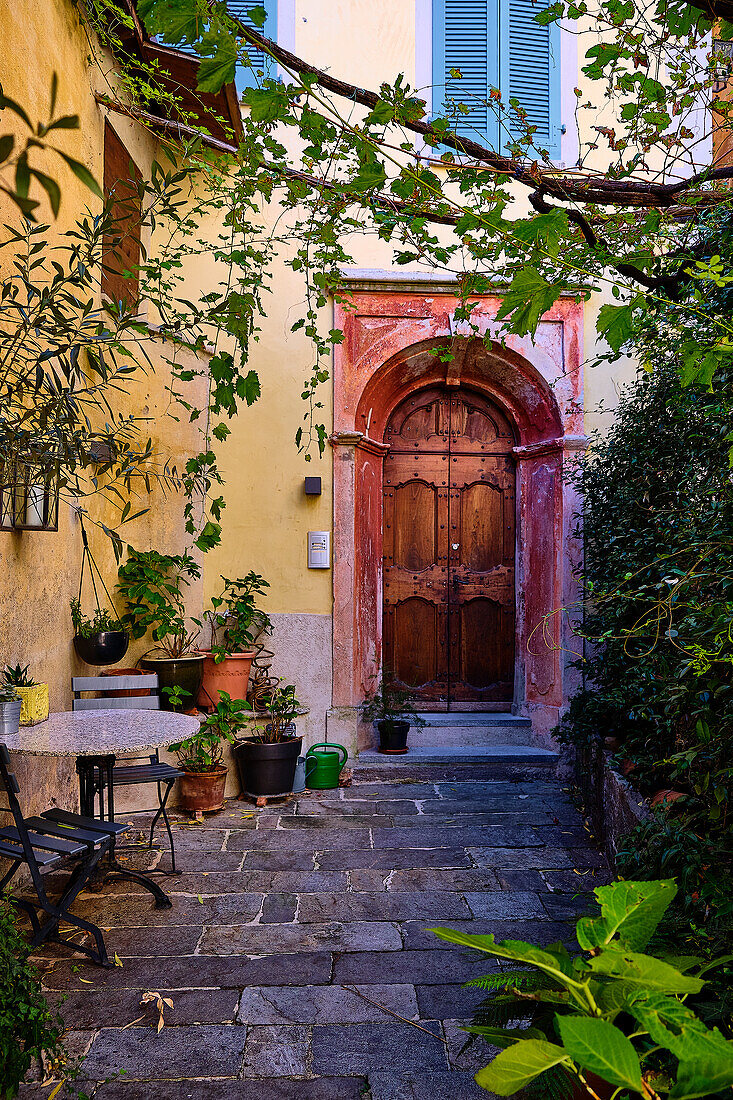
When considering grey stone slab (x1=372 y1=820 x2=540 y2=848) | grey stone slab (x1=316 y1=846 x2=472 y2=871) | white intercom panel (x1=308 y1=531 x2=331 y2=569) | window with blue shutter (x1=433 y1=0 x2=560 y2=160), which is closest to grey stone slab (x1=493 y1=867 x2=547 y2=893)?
grey stone slab (x1=316 y1=846 x2=472 y2=871)

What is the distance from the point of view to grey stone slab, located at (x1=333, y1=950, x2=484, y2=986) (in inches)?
116

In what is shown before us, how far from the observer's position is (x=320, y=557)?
6203 millimetres

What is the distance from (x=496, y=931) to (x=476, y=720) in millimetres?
3291

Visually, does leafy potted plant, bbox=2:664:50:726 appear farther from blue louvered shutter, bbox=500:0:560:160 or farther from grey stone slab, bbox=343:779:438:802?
blue louvered shutter, bbox=500:0:560:160

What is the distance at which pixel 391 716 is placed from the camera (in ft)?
20.8

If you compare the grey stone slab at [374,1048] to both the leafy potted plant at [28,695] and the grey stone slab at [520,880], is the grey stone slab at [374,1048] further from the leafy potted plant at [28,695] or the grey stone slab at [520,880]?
the leafy potted plant at [28,695]

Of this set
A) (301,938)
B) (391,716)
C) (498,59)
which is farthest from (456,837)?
(498,59)

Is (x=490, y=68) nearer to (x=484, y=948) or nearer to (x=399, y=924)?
(x=399, y=924)

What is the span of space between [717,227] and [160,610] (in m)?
3.71

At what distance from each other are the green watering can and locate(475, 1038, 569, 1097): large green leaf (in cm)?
489

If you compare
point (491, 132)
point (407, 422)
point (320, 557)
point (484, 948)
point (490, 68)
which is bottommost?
point (484, 948)

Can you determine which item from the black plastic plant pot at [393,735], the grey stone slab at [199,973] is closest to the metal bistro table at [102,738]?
the grey stone slab at [199,973]

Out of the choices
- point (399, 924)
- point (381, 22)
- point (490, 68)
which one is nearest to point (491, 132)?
point (490, 68)

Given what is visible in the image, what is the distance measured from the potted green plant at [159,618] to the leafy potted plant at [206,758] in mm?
164
